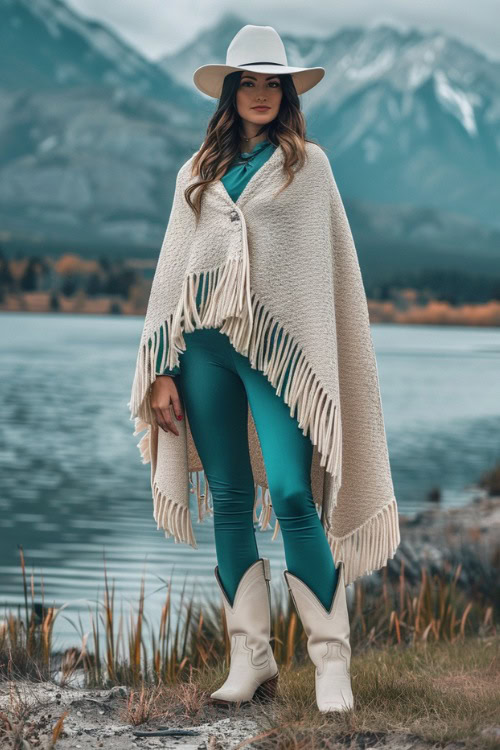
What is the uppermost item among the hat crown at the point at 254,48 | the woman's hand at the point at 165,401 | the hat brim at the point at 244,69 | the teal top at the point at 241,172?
the hat crown at the point at 254,48

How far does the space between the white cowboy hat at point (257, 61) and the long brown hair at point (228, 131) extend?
0.10 ft

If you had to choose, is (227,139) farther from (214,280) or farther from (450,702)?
(450,702)

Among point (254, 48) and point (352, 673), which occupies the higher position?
point (254, 48)

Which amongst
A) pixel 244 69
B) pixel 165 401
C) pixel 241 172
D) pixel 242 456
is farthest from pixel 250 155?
pixel 242 456

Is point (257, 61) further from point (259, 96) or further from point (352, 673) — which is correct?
point (352, 673)

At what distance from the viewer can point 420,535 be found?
343 inches

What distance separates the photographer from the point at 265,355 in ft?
9.80

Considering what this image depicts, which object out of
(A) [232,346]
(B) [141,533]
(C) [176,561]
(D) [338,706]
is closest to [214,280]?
(A) [232,346]

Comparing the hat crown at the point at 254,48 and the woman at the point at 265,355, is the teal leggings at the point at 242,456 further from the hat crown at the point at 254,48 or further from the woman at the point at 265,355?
the hat crown at the point at 254,48

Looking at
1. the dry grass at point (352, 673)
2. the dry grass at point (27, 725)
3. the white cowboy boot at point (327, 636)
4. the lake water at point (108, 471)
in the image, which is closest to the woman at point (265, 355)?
the white cowboy boot at point (327, 636)

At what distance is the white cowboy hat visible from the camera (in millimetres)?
3046

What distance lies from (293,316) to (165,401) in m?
0.40

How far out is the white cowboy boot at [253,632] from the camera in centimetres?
306

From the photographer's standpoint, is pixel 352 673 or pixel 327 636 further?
pixel 352 673
